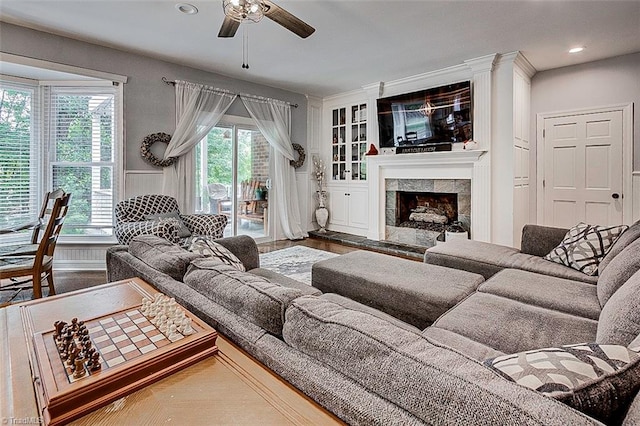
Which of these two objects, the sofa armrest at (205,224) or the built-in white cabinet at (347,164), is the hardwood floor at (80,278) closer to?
the built-in white cabinet at (347,164)

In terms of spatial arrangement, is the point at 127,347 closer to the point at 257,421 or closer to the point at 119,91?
the point at 257,421

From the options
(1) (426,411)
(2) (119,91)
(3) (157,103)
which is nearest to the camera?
(1) (426,411)

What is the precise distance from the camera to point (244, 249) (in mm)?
2750

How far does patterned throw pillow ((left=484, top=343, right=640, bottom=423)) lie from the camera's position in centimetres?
63

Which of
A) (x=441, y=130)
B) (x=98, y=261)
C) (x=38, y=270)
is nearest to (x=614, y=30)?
(x=441, y=130)

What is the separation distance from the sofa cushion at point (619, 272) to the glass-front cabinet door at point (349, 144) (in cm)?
438

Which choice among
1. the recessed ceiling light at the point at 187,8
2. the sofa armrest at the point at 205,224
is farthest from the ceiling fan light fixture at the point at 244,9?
the sofa armrest at the point at 205,224

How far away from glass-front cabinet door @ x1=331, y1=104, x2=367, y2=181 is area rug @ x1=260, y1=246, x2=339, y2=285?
1804 millimetres

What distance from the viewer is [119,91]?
4.20m

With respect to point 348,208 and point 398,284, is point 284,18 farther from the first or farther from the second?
point 348,208

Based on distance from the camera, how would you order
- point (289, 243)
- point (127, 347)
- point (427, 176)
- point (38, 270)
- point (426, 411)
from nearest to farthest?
point (426, 411) < point (127, 347) < point (38, 270) < point (427, 176) < point (289, 243)

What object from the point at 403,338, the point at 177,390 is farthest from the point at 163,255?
the point at 403,338

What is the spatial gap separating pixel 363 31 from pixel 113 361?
3.70m

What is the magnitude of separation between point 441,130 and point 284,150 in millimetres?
2609
